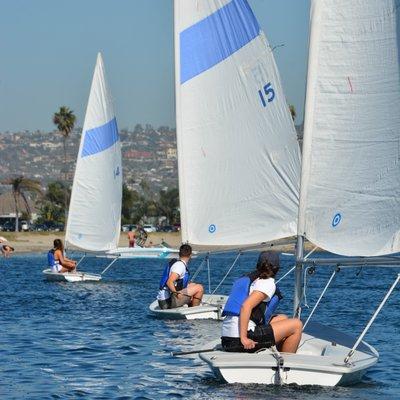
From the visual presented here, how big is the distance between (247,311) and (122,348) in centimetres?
551

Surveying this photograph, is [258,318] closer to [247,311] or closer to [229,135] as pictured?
[247,311]

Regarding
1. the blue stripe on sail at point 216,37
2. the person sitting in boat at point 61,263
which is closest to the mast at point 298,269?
the blue stripe on sail at point 216,37

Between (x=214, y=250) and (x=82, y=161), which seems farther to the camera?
(x=82, y=161)

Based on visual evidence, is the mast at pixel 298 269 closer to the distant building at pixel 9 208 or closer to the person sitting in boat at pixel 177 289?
the person sitting in boat at pixel 177 289

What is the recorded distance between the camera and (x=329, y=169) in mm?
14680

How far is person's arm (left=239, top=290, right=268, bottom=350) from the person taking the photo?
13.7 m

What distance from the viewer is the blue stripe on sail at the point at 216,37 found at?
911 inches

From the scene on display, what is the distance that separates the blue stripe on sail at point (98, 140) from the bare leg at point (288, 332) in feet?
93.5

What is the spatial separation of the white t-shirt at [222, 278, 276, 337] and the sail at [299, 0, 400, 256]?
1.10m

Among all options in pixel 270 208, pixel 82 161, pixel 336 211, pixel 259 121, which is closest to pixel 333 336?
pixel 336 211

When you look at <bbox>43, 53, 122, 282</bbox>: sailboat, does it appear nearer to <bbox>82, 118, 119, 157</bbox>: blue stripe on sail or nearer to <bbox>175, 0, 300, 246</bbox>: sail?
<bbox>82, 118, 119, 157</bbox>: blue stripe on sail

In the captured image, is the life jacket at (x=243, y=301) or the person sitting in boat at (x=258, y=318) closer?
the person sitting in boat at (x=258, y=318)

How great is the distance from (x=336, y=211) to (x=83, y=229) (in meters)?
28.7

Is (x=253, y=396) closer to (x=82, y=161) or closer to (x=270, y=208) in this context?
(x=270, y=208)
